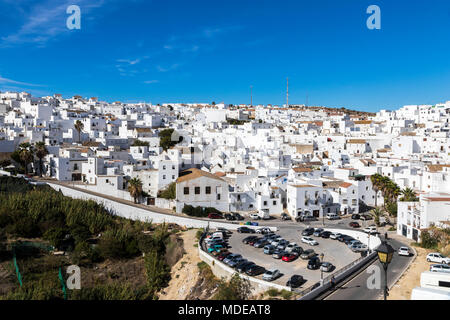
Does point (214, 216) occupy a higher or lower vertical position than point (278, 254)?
higher

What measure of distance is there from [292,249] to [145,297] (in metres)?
11.2

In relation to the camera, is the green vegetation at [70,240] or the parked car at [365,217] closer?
the green vegetation at [70,240]

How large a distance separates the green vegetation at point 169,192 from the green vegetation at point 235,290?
20783 millimetres

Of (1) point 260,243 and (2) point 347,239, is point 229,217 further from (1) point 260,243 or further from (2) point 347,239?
(2) point 347,239

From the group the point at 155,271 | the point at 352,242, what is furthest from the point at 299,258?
the point at 155,271

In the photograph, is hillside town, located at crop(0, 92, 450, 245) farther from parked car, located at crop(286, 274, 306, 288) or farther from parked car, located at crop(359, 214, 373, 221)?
parked car, located at crop(286, 274, 306, 288)

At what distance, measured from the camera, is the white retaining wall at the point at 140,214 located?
34.4 meters

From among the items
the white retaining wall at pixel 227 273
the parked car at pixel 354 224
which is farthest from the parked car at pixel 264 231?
the parked car at pixel 354 224

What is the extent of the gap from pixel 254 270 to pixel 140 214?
18555mm

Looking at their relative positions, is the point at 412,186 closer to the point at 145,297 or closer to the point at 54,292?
the point at 145,297

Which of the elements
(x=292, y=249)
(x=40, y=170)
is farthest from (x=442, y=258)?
(x=40, y=170)

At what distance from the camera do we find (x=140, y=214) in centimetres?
3691

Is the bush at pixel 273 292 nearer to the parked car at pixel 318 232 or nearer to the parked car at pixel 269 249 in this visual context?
the parked car at pixel 269 249

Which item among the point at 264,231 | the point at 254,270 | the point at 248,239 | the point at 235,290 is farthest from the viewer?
the point at 264,231
